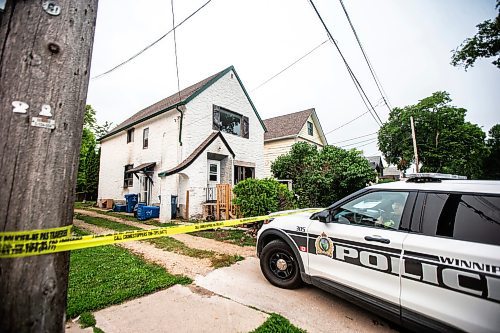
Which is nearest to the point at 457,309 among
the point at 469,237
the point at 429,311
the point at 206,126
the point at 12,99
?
the point at 429,311

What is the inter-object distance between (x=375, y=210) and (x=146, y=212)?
1001 cm

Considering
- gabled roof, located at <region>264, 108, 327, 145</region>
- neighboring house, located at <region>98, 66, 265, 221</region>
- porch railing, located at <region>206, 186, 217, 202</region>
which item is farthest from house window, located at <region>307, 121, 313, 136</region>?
porch railing, located at <region>206, 186, 217, 202</region>

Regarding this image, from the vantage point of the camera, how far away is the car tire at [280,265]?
11.3 feet

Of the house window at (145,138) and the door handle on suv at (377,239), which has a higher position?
the house window at (145,138)

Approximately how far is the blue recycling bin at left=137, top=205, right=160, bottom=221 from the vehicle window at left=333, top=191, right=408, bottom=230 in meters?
9.52

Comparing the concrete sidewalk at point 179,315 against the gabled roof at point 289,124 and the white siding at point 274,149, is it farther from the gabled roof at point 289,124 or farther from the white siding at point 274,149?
the gabled roof at point 289,124

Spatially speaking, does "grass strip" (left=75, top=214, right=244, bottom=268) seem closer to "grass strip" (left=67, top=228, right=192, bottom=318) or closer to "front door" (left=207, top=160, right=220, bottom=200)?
"grass strip" (left=67, top=228, right=192, bottom=318)

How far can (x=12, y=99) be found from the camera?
3.66 ft

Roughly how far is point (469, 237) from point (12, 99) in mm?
3440

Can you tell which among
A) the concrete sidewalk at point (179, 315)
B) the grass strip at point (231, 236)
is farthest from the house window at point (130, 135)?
the concrete sidewalk at point (179, 315)

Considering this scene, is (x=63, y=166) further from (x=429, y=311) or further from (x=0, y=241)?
(x=429, y=311)

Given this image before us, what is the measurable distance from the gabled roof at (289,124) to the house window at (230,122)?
566 centimetres

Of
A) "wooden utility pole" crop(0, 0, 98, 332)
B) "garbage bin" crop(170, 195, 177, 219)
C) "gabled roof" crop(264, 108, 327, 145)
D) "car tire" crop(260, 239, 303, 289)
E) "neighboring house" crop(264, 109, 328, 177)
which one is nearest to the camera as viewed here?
"wooden utility pole" crop(0, 0, 98, 332)

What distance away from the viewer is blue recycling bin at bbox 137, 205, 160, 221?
10234 millimetres
